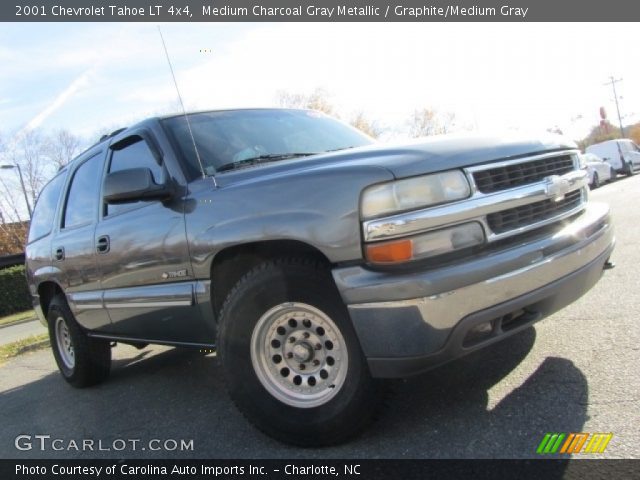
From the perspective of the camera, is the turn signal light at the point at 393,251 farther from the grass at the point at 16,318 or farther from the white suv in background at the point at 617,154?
the white suv in background at the point at 617,154

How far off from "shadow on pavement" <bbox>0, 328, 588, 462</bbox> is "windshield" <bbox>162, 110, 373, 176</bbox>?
1616 millimetres

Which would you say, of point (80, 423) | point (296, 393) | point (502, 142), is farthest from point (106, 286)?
point (502, 142)

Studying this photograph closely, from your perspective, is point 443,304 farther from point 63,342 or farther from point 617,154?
point 617,154

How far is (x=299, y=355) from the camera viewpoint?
8.90 feet

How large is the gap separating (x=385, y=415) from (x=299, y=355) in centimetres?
62

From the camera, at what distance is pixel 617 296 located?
4484 millimetres

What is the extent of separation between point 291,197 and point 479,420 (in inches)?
57.0

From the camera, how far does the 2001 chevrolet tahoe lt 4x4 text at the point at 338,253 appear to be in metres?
2.35

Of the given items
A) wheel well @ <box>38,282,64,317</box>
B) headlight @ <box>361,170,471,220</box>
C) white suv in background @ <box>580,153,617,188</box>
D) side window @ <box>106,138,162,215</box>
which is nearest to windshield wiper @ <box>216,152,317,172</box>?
side window @ <box>106,138,162,215</box>

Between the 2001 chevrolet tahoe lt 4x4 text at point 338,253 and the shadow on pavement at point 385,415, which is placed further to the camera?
the shadow on pavement at point 385,415

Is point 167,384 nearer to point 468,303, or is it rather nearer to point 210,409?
point 210,409

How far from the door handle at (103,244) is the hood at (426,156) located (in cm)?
132

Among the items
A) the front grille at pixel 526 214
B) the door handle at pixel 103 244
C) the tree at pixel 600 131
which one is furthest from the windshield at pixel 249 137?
the tree at pixel 600 131

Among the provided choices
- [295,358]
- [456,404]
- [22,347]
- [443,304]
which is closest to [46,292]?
[22,347]
